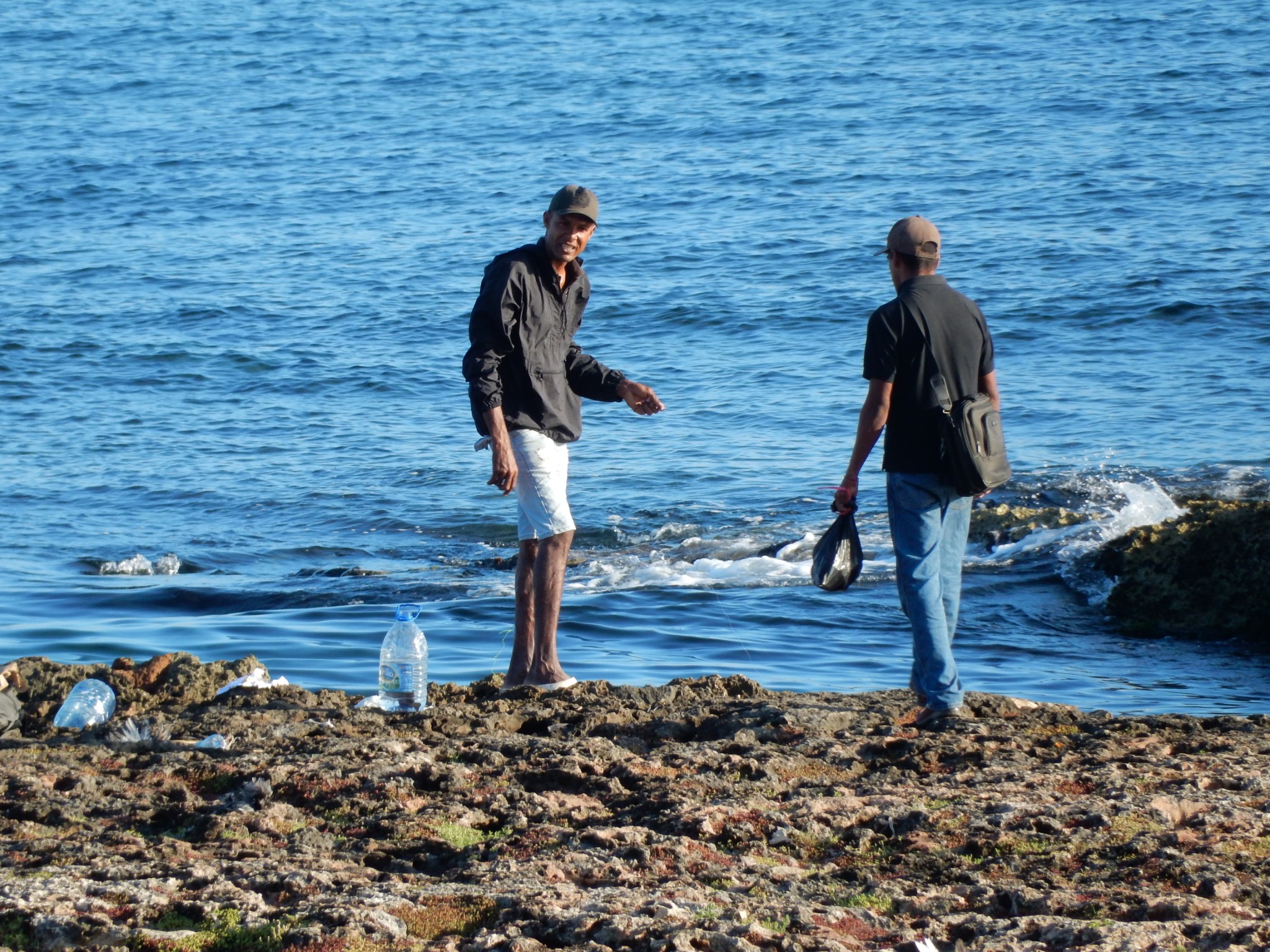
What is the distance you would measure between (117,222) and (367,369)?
35.2 feet

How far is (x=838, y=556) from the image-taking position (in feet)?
19.3

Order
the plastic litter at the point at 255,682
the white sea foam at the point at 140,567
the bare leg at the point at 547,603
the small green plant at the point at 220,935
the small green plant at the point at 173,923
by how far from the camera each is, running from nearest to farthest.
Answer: the small green plant at the point at 220,935, the small green plant at the point at 173,923, the bare leg at the point at 547,603, the plastic litter at the point at 255,682, the white sea foam at the point at 140,567

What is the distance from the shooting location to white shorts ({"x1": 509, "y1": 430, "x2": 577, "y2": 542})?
6008mm

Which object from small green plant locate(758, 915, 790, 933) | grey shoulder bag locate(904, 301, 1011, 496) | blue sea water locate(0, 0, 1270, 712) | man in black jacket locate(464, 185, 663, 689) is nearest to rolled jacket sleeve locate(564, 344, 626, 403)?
man in black jacket locate(464, 185, 663, 689)

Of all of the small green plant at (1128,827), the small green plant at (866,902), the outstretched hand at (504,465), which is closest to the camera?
the small green plant at (866,902)

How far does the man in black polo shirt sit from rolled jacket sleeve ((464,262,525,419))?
1.40m

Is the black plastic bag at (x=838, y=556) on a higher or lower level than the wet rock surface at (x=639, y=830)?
higher

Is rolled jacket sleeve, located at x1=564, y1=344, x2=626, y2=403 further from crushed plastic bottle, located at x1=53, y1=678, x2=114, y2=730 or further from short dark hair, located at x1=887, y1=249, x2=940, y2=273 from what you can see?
crushed plastic bottle, located at x1=53, y1=678, x2=114, y2=730

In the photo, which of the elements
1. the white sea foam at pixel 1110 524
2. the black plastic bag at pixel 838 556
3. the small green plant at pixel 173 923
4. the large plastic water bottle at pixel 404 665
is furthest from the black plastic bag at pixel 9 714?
the white sea foam at pixel 1110 524

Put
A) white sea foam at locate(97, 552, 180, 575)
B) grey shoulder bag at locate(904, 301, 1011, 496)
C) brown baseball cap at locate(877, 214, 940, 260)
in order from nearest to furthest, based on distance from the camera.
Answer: grey shoulder bag at locate(904, 301, 1011, 496), brown baseball cap at locate(877, 214, 940, 260), white sea foam at locate(97, 552, 180, 575)

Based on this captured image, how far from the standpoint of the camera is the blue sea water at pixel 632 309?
30.6 feet

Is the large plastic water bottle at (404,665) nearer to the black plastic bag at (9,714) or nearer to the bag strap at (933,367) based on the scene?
the black plastic bag at (9,714)

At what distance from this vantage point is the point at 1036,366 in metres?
16.9

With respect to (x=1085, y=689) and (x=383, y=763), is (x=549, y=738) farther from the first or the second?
(x=1085, y=689)
